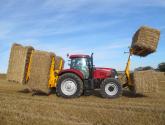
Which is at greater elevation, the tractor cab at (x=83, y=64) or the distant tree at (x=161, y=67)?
the distant tree at (x=161, y=67)

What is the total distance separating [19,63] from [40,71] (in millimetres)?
968

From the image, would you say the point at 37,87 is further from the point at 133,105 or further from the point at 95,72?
the point at 133,105

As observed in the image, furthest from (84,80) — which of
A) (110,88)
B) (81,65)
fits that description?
(110,88)

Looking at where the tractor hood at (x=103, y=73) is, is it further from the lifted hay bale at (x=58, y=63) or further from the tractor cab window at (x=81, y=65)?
the lifted hay bale at (x=58, y=63)

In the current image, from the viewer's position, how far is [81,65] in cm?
1553

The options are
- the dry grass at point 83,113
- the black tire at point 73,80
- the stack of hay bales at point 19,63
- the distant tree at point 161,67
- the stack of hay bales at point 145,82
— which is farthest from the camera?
the distant tree at point 161,67

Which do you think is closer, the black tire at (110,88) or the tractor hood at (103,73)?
the black tire at (110,88)

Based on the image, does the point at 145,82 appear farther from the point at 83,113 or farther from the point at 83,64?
the point at 83,113

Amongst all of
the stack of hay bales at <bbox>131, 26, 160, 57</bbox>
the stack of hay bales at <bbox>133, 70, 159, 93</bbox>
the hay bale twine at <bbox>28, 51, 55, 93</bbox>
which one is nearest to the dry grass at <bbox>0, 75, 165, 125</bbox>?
the stack of hay bales at <bbox>133, 70, 159, 93</bbox>

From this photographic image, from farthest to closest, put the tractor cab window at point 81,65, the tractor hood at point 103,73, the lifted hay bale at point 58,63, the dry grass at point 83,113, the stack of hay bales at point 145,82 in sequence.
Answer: the lifted hay bale at point 58,63 < the tractor hood at point 103,73 < the tractor cab window at point 81,65 < the stack of hay bales at point 145,82 < the dry grass at point 83,113

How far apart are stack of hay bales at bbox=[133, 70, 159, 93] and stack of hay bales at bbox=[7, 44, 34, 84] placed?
450 cm

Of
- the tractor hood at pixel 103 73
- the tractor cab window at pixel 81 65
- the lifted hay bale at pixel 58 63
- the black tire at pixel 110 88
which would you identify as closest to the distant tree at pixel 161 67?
the lifted hay bale at pixel 58 63

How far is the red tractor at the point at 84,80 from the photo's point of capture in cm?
1525

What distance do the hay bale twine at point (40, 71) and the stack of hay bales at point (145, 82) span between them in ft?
11.7
